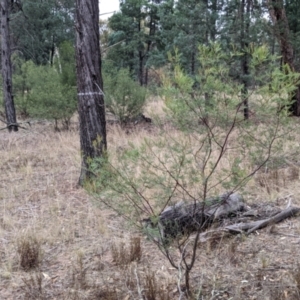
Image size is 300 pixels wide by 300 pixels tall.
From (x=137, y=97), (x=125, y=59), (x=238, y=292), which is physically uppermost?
(x=125, y=59)

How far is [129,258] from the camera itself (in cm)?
339

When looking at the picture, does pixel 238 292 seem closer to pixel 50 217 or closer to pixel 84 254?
pixel 84 254

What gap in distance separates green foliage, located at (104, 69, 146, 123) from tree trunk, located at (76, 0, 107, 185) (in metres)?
6.34

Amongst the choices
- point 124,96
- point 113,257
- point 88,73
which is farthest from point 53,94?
point 113,257

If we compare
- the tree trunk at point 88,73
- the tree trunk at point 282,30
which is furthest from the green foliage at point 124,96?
the tree trunk at point 88,73

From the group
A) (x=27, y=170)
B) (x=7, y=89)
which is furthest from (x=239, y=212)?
(x=7, y=89)

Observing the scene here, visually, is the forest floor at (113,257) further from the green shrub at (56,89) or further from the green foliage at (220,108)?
the green shrub at (56,89)

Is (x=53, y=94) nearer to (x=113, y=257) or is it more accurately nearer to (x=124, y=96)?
(x=124, y=96)

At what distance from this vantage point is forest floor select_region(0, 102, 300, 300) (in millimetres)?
2920

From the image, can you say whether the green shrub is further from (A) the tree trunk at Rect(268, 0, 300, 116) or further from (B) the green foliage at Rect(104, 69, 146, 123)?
(A) the tree trunk at Rect(268, 0, 300, 116)

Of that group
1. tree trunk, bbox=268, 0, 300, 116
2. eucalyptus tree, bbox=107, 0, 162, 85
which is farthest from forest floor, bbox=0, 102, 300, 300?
eucalyptus tree, bbox=107, 0, 162, 85

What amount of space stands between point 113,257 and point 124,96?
918 cm

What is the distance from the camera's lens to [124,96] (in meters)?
12.2

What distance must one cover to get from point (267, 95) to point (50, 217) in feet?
10.3
